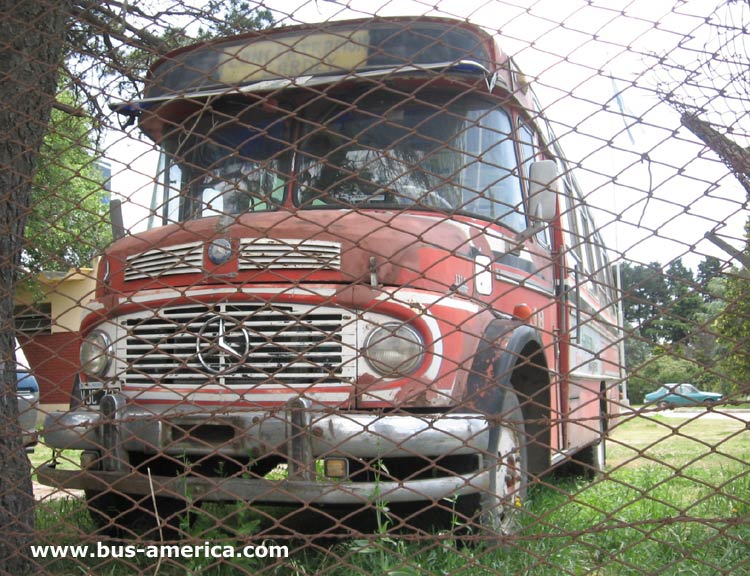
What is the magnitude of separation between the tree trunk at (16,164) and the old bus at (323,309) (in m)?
0.24

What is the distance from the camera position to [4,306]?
2873 millimetres

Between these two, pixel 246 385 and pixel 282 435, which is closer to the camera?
pixel 282 435

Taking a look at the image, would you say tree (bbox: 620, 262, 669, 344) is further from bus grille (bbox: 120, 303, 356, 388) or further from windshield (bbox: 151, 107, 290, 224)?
windshield (bbox: 151, 107, 290, 224)

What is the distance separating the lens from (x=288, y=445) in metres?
2.80

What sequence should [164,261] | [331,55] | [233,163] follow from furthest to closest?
[233,163]
[331,55]
[164,261]

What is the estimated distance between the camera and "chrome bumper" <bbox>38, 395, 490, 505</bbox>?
2660 mm

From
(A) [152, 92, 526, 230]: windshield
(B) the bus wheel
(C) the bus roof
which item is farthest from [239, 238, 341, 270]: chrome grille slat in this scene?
(B) the bus wheel

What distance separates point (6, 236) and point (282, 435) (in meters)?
1.39

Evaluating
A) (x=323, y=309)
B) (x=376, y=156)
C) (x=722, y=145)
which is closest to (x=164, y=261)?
(x=323, y=309)

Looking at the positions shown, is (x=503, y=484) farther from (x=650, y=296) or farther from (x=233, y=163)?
(x=233, y=163)

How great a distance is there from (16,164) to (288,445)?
1610mm

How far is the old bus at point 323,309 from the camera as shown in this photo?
2.74 metres

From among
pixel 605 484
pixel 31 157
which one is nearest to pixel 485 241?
pixel 31 157

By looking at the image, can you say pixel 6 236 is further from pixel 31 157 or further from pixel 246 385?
pixel 246 385
